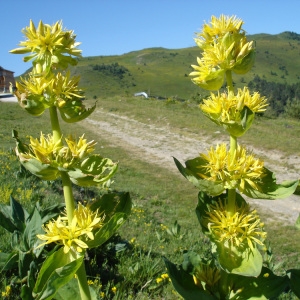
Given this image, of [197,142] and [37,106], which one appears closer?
[37,106]

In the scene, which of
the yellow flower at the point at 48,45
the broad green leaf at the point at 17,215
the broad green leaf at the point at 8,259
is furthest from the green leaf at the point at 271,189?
the broad green leaf at the point at 17,215

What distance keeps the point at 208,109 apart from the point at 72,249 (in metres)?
1.12

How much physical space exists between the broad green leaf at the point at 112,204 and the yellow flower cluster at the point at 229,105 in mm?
716

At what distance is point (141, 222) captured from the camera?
7.35m

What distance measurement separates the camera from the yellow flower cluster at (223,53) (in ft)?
7.70

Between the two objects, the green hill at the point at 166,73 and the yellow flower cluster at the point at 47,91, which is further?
the green hill at the point at 166,73

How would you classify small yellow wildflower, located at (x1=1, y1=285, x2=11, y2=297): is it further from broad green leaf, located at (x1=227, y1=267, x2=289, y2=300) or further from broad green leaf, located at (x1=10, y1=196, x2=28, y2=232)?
broad green leaf, located at (x1=227, y1=267, x2=289, y2=300)

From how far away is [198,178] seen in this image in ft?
7.84

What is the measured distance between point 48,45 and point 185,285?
166 cm

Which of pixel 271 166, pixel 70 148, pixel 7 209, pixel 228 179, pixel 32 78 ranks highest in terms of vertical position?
pixel 32 78

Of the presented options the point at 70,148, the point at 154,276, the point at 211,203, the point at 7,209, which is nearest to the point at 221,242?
the point at 211,203

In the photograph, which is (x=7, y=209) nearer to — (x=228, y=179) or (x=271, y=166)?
(x=228, y=179)

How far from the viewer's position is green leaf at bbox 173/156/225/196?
221 cm

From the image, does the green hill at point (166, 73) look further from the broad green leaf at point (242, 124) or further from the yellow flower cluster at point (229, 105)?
the broad green leaf at point (242, 124)
